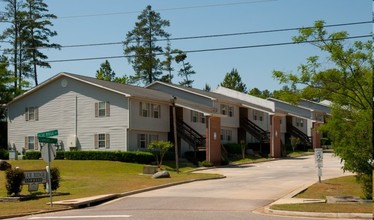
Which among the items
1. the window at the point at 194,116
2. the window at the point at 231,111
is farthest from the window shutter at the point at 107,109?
the window at the point at 231,111

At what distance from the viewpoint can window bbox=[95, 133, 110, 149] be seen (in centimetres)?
4475

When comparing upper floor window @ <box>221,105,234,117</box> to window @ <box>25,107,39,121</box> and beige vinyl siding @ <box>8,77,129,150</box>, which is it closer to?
beige vinyl siding @ <box>8,77,129,150</box>

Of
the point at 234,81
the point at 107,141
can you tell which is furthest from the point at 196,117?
the point at 234,81

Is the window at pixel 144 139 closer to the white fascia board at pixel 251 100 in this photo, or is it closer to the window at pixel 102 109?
the window at pixel 102 109

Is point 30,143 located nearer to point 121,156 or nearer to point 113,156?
point 113,156

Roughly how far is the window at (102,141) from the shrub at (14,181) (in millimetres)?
20889

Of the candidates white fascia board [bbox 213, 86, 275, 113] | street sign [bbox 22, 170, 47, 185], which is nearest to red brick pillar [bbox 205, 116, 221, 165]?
white fascia board [bbox 213, 86, 275, 113]

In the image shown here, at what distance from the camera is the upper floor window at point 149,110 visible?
45.7 metres

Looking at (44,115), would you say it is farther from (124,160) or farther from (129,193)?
(129,193)

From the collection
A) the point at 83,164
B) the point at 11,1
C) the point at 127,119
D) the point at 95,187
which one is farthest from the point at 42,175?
the point at 11,1

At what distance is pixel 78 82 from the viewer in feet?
154

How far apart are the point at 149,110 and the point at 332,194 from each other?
25519mm

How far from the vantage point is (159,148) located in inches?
1631

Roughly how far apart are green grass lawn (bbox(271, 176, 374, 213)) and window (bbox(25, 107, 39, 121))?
28539mm
